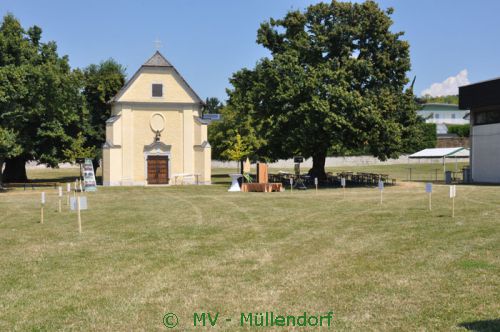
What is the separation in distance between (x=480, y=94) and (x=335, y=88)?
499 inches

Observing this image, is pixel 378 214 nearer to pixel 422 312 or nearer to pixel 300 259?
pixel 300 259

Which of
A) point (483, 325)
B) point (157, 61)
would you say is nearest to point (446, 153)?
point (157, 61)

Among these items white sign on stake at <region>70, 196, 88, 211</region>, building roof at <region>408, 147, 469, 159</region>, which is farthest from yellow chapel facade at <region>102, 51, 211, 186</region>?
white sign on stake at <region>70, 196, 88, 211</region>

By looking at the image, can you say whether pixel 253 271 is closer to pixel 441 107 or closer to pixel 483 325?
pixel 483 325

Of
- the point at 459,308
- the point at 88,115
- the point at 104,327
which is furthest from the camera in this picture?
the point at 88,115

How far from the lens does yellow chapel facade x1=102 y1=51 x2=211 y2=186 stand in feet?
145

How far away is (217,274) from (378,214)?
1009 centimetres

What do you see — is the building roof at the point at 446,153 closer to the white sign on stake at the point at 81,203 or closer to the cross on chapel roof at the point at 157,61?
the cross on chapel roof at the point at 157,61

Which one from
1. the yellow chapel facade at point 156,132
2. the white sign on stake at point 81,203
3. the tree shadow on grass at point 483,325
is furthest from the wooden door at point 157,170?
the tree shadow on grass at point 483,325

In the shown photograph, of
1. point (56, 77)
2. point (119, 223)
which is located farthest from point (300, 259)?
point (56, 77)

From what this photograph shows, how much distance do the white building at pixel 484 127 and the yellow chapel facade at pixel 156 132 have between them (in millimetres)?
20876

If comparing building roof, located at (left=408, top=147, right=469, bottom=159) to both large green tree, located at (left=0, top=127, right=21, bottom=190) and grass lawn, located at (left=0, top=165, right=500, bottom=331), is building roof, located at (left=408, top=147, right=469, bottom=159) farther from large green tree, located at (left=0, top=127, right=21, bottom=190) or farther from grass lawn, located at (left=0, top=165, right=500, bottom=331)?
large green tree, located at (left=0, top=127, right=21, bottom=190)

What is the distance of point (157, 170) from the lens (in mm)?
45031

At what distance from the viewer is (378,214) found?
18500 mm
